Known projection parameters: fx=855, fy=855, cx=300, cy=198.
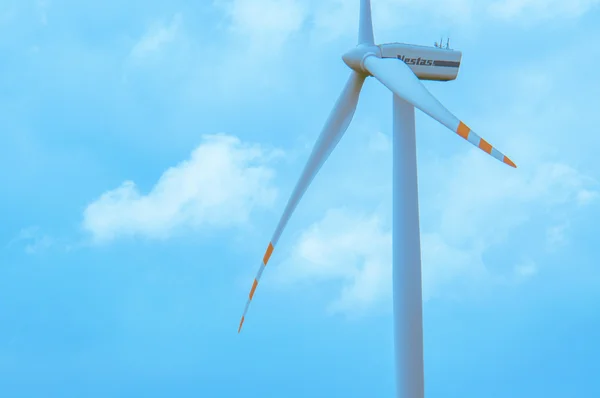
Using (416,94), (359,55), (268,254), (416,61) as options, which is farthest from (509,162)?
(268,254)

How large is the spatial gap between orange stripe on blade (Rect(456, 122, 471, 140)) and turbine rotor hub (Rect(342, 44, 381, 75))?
A: 5.47 metres

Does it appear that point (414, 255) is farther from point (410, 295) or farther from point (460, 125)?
point (460, 125)

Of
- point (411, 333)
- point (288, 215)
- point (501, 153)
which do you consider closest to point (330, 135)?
point (288, 215)

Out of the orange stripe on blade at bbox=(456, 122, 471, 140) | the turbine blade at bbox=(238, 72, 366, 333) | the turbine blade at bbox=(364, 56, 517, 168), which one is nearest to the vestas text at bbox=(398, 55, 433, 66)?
Result: the turbine blade at bbox=(238, 72, 366, 333)

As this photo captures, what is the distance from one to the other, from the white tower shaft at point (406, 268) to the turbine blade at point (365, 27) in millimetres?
2918

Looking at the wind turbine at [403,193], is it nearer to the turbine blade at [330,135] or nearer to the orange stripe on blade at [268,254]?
the turbine blade at [330,135]

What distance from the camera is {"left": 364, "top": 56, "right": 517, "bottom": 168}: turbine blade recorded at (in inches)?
722

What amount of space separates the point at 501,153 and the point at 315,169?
788 centimetres

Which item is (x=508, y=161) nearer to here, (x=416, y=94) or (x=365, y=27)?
(x=416, y=94)

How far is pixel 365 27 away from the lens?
24.5 m

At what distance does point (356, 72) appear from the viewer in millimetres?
24062

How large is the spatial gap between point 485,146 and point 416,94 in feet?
9.82

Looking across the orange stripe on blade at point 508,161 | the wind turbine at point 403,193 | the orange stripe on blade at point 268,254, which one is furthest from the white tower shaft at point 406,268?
the orange stripe on blade at point 508,161

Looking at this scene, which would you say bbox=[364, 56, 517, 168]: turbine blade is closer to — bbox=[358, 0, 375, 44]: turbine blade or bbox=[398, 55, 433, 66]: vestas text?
bbox=[358, 0, 375, 44]: turbine blade
